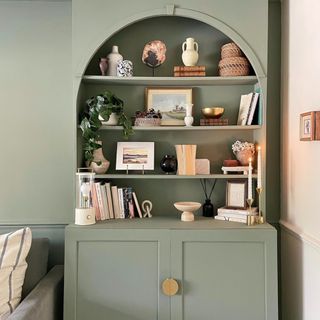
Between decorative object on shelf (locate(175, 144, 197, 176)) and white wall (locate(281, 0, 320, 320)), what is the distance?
2.01 ft

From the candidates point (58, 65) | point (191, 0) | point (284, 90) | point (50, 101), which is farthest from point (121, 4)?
point (284, 90)

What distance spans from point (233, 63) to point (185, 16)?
43cm

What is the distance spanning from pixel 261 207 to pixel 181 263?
24.9 inches

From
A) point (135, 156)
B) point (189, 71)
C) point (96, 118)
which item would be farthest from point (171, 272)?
point (189, 71)

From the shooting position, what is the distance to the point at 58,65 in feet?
8.56

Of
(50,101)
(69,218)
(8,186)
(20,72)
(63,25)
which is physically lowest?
(69,218)

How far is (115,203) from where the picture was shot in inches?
97.1

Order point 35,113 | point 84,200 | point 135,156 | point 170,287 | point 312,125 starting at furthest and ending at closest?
point 35,113
point 135,156
point 84,200
point 170,287
point 312,125

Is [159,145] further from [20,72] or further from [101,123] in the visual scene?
[20,72]

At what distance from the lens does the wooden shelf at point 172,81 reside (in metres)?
2.39

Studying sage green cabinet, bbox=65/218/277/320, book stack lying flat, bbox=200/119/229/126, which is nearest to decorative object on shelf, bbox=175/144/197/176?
book stack lying flat, bbox=200/119/229/126

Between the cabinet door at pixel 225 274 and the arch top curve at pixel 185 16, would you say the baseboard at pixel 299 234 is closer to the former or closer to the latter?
the cabinet door at pixel 225 274

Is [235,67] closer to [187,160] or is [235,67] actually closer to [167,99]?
[167,99]

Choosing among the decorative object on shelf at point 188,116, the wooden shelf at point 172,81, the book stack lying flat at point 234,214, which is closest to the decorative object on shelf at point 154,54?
the wooden shelf at point 172,81
